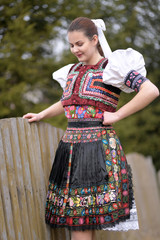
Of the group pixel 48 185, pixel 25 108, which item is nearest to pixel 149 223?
pixel 25 108

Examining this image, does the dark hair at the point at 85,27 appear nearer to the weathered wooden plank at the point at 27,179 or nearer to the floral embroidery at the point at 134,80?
the floral embroidery at the point at 134,80

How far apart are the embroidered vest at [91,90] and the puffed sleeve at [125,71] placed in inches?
2.5

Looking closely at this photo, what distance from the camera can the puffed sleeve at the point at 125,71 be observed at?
212cm

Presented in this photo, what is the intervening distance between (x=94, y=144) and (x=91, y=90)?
0.35 metres

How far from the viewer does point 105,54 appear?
91.5 inches

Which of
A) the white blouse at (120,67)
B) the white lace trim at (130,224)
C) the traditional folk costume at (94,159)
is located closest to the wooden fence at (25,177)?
the traditional folk costume at (94,159)

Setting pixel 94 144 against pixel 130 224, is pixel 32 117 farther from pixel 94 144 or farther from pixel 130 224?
pixel 130 224

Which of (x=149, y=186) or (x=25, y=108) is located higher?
(x=25, y=108)

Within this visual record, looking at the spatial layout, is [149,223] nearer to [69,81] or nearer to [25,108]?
[25,108]

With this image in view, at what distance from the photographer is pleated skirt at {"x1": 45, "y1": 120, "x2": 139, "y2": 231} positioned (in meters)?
2.09

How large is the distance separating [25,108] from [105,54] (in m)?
2.36

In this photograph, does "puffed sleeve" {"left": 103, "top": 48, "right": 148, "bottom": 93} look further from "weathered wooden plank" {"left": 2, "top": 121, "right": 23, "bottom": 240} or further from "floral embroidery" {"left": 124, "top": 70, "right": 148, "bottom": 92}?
"weathered wooden plank" {"left": 2, "top": 121, "right": 23, "bottom": 240}

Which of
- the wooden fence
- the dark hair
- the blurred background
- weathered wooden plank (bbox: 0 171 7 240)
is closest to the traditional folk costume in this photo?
the wooden fence

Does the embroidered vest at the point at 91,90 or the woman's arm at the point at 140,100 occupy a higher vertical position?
the embroidered vest at the point at 91,90
